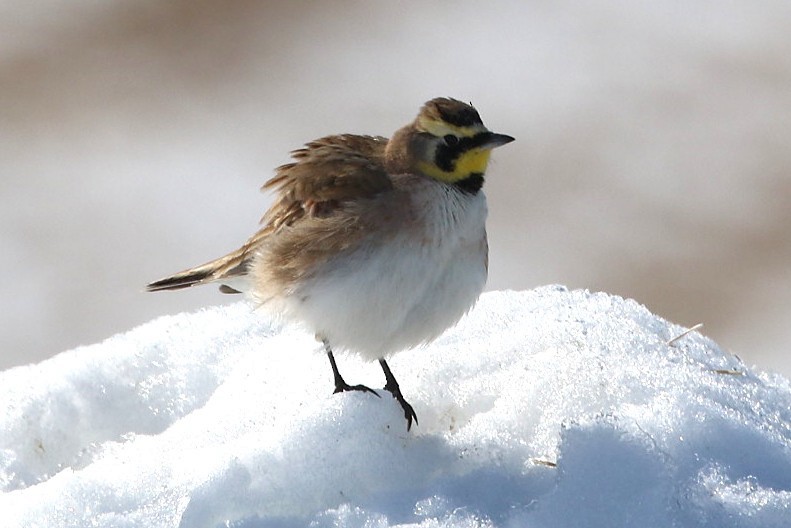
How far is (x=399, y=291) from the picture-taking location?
493 cm

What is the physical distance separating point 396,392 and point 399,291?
38 cm

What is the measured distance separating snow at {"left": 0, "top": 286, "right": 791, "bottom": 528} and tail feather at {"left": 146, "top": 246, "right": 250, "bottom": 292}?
0.40m

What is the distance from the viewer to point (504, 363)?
4773 mm

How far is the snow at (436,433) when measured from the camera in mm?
3904

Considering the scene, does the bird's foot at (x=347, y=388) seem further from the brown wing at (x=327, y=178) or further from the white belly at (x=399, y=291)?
the brown wing at (x=327, y=178)

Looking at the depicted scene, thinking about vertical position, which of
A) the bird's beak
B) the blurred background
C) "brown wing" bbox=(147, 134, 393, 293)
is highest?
the bird's beak

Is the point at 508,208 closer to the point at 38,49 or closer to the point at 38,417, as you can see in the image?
the point at 38,49

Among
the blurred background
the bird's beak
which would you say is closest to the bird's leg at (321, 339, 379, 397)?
the bird's beak

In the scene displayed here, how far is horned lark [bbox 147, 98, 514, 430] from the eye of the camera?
496 centimetres

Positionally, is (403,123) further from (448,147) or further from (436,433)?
(436,433)

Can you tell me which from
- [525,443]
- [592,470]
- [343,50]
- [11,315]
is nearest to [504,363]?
[525,443]

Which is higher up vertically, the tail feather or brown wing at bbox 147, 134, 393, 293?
brown wing at bbox 147, 134, 393, 293

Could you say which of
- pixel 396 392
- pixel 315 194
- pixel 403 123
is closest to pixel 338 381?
pixel 396 392

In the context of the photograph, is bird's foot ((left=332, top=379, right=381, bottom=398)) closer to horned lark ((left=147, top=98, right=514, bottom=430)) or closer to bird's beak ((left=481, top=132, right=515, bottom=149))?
horned lark ((left=147, top=98, right=514, bottom=430))
